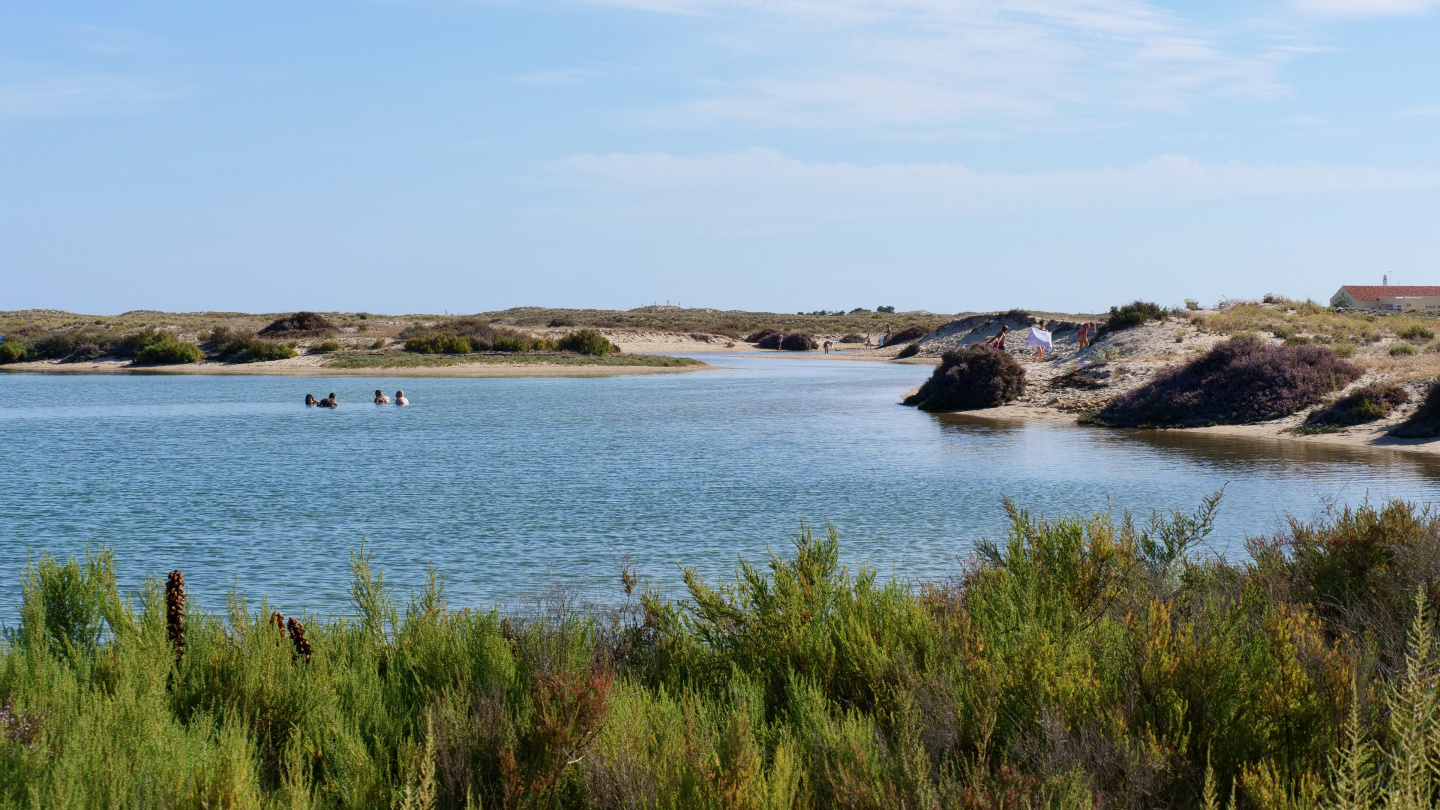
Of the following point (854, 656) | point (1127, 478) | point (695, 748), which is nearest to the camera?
point (695, 748)

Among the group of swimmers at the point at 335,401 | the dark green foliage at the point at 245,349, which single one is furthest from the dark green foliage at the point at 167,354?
the group of swimmers at the point at 335,401

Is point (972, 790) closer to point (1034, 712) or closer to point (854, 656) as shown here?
point (1034, 712)

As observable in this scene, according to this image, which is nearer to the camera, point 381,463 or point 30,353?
point 381,463

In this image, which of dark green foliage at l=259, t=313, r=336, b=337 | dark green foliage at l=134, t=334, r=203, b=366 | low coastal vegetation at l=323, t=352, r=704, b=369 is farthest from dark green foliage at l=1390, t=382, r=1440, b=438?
dark green foliage at l=259, t=313, r=336, b=337

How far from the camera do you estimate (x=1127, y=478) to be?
19750 millimetres

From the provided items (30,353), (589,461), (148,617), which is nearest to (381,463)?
(589,461)

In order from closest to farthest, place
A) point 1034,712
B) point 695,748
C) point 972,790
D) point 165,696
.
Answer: point 972,790
point 695,748
point 1034,712
point 165,696

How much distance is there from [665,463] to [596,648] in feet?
52.9

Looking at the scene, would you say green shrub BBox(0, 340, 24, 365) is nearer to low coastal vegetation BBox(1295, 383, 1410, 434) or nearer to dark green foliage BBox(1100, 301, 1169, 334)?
dark green foliage BBox(1100, 301, 1169, 334)

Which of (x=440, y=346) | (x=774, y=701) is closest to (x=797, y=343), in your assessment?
(x=440, y=346)

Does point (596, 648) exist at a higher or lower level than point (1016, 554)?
lower

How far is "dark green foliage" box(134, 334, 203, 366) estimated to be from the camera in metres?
62.3

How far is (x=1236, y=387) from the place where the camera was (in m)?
29.7

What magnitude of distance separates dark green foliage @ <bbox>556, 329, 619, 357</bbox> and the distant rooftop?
67.9 m
